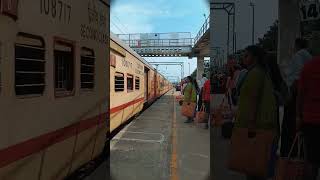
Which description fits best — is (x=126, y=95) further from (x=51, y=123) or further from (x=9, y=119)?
(x=9, y=119)

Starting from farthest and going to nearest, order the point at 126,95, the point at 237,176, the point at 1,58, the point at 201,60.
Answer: the point at 201,60 → the point at 126,95 → the point at 237,176 → the point at 1,58

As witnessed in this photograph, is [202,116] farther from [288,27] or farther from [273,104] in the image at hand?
[273,104]

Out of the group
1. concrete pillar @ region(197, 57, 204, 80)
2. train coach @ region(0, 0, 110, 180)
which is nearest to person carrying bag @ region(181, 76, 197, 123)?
train coach @ region(0, 0, 110, 180)

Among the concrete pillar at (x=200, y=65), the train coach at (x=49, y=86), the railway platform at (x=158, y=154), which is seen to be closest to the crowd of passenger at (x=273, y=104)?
the train coach at (x=49, y=86)

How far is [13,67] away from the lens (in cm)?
401

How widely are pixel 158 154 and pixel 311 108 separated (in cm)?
558

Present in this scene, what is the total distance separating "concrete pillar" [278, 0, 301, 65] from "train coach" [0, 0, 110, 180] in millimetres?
5806

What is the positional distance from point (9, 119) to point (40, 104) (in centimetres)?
72

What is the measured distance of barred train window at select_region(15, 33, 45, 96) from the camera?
4195 millimetres

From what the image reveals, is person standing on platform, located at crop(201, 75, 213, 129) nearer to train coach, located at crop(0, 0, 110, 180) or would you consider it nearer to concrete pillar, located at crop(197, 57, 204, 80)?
train coach, located at crop(0, 0, 110, 180)

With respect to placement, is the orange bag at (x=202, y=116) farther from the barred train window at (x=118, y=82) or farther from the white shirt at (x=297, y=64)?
the white shirt at (x=297, y=64)

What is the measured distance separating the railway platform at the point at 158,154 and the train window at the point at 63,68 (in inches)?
95.5

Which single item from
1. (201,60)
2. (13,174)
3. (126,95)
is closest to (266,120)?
(13,174)

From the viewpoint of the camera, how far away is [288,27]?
11.9 metres
